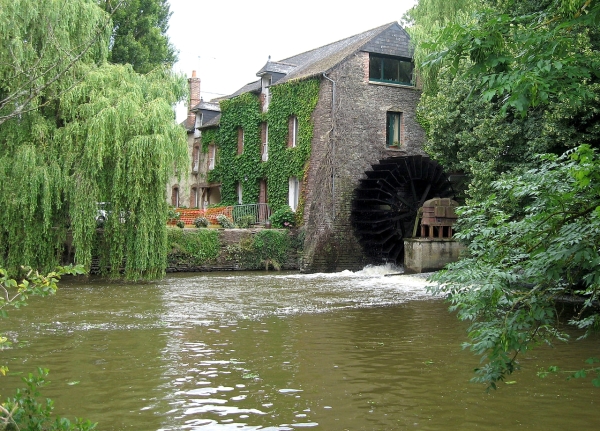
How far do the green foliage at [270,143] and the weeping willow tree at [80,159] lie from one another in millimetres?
8353

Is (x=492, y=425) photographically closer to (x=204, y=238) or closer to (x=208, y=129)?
(x=204, y=238)

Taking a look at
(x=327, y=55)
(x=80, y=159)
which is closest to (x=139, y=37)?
(x=327, y=55)

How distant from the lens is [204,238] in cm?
2234

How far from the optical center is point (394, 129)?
24.2m

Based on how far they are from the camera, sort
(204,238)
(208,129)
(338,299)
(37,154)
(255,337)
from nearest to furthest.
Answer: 1. (255,337)
2. (338,299)
3. (37,154)
4. (204,238)
5. (208,129)

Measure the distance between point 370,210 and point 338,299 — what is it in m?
8.56

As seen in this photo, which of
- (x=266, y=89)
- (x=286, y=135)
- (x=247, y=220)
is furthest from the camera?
(x=266, y=89)

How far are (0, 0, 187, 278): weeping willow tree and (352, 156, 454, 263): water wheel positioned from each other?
7.67 metres

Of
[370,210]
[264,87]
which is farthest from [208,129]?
[370,210]

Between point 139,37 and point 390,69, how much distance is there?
11809mm

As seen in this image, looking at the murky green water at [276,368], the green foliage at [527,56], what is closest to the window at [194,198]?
the murky green water at [276,368]

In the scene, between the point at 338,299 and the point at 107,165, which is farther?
the point at 107,165

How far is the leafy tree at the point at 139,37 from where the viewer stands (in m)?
28.3

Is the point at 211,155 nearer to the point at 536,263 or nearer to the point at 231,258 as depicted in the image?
the point at 231,258
